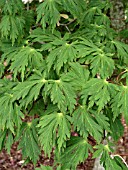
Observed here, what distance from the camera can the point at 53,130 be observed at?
142 centimetres

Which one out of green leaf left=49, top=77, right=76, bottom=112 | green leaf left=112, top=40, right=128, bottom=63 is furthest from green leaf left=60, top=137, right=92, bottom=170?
green leaf left=112, top=40, right=128, bottom=63

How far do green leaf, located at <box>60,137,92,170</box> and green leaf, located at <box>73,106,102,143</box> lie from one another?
96 millimetres

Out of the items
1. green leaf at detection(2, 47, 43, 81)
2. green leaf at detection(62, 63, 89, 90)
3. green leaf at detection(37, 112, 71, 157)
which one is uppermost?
green leaf at detection(2, 47, 43, 81)

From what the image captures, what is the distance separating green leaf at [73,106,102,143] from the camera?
1.44 meters

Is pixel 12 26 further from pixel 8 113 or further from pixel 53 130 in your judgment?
pixel 53 130

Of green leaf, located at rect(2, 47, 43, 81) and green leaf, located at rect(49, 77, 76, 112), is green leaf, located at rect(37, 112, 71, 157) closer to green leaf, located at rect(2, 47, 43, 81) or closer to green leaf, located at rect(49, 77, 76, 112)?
green leaf, located at rect(49, 77, 76, 112)

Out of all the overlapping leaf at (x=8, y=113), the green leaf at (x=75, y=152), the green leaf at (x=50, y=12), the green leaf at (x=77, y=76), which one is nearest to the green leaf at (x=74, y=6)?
the green leaf at (x=50, y=12)

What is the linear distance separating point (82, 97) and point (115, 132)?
0.33 m

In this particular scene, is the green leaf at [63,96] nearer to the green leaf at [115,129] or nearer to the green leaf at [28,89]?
the green leaf at [28,89]

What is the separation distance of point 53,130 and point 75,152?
0.19m

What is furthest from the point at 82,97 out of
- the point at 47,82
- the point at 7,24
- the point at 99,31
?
the point at 7,24

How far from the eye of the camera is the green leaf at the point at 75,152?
1.50 m

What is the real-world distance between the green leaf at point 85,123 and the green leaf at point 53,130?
1.6 inches

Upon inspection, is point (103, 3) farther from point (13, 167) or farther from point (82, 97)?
point (13, 167)
